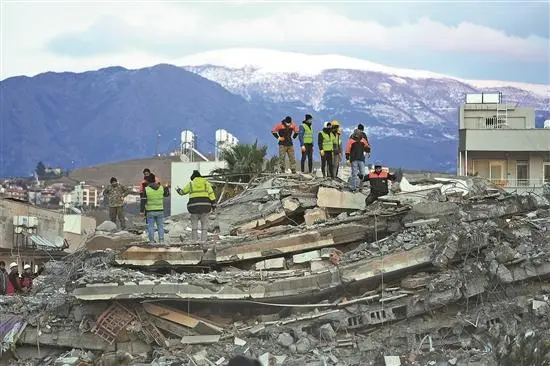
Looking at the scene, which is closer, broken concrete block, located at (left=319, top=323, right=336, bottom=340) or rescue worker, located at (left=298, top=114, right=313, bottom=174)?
broken concrete block, located at (left=319, top=323, right=336, bottom=340)

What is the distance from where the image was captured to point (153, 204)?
19.7 metres

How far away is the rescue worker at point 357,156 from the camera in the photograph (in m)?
22.1

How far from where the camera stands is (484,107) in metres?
52.0

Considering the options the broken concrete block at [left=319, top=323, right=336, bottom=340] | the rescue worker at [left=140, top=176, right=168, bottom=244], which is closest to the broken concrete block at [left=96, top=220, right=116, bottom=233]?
the rescue worker at [left=140, top=176, right=168, bottom=244]

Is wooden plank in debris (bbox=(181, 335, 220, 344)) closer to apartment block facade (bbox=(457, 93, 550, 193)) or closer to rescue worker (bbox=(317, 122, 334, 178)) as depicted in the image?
rescue worker (bbox=(317, 122, 334, 178))

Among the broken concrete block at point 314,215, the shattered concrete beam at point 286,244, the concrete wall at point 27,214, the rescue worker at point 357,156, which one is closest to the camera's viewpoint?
the shattered concrete beam at point 286,244

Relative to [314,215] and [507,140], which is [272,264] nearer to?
[314,215]

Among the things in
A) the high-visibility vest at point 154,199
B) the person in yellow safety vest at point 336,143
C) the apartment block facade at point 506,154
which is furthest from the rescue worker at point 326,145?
the apartment block facade at point 506,154

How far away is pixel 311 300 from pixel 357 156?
5.32 meters

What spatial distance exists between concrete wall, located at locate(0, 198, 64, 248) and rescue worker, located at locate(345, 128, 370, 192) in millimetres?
21874

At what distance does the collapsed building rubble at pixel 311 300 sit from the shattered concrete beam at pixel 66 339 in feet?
0.08

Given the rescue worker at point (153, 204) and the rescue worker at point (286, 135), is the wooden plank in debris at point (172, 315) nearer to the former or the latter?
the rescue worker at point (153, 204)

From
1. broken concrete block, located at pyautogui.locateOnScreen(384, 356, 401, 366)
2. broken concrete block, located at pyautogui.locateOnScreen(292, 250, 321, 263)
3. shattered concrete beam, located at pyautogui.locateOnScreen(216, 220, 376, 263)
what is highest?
shattered concrete beam, located at pyautogui.locateOnScreen(216, 220, 376, 263)

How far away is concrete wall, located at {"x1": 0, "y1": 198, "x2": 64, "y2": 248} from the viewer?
40.9 m
